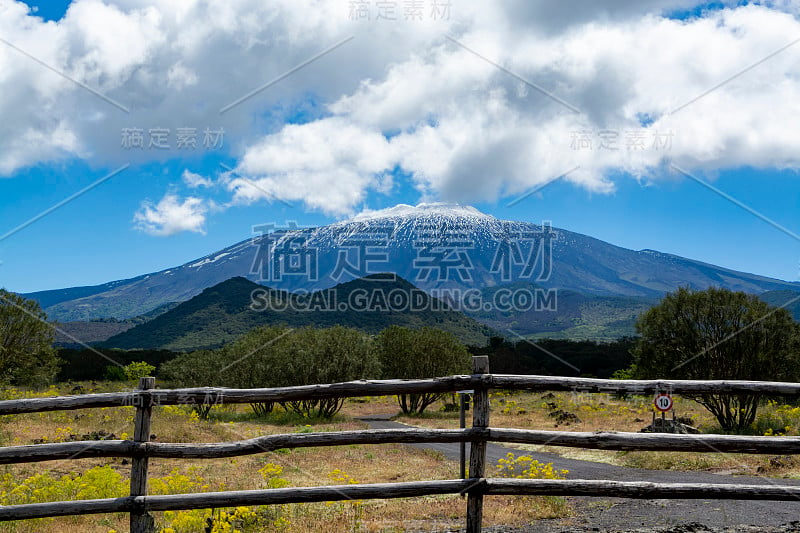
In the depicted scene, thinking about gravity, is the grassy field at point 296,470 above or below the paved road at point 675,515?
below

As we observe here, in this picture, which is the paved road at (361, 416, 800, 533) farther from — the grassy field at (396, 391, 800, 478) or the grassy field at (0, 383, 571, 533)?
the grassy field at (396, 391, 800, 478)

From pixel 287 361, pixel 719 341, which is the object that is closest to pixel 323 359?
pixel 287 361

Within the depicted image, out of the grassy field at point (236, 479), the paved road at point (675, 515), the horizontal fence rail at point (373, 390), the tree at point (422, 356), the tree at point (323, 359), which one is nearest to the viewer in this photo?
the horizontal fence rail at point (373, 390)

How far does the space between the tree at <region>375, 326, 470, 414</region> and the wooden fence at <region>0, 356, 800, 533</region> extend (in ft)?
117

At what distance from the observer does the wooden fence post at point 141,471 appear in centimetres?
688

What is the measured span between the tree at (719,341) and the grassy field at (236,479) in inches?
529

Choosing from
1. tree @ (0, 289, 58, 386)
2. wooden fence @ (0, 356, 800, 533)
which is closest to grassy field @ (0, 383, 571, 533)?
wooden fence @ (0, 356, 800, 533)

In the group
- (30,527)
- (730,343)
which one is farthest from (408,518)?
(730,343)

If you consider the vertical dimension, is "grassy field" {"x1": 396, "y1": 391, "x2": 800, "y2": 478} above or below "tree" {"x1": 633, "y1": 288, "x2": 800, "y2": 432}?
below

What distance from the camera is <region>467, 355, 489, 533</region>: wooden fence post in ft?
22.6

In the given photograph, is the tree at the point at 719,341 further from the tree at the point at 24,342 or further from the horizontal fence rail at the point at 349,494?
the tree at the point at 24,342

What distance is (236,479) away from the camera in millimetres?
12086

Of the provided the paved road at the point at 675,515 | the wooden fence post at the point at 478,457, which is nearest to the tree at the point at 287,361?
the paved road at the point at 675,515

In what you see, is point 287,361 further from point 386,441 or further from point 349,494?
point 349,494
